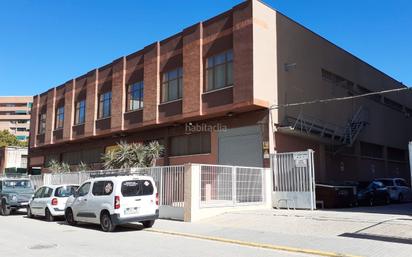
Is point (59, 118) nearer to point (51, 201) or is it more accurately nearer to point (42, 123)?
point (42, 123)

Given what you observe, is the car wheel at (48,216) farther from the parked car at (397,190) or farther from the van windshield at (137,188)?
the parked car at (397,190)

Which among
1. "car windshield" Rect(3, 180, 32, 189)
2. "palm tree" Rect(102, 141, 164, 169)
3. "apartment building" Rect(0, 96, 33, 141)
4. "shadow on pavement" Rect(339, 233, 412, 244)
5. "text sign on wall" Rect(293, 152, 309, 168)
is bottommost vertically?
"shadow on pavement" Rect(339, 233, 412, 244)

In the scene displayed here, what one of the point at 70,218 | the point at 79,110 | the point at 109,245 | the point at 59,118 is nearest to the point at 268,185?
the point at 70,218

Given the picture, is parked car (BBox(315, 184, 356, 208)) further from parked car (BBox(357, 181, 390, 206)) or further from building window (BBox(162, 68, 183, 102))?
building window (BBox(162, 68, 183, 102))

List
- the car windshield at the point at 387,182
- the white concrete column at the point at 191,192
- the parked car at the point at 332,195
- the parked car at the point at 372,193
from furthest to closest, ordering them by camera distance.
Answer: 1. the car windshield at the point at 387,182
2. the parked car at the point at 372,193
3. the parked car at the point at 332,195
4. the white concrete column at the point at 191,192

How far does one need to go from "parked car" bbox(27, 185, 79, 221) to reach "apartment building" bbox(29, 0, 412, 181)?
862 cm

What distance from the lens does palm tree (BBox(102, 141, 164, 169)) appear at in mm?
26891

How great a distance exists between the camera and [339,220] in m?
14.9

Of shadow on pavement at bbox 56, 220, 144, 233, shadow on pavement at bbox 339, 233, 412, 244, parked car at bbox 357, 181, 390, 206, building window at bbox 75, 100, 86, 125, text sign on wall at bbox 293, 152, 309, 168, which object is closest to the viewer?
shadow on pavement at bbox 339, 233, 412, 244

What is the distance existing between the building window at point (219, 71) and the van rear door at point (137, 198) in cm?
998

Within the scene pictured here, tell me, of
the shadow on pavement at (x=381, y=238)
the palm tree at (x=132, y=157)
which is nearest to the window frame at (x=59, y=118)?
the palm tree at (x=132, y=157)

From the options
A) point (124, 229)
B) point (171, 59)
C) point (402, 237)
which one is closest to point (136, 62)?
point (171, 59)

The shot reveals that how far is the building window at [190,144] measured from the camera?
26625mm

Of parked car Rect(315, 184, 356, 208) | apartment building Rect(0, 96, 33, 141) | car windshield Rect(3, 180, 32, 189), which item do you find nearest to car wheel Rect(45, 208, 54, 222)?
car windshield Rect(3, 180, 32, 189)
